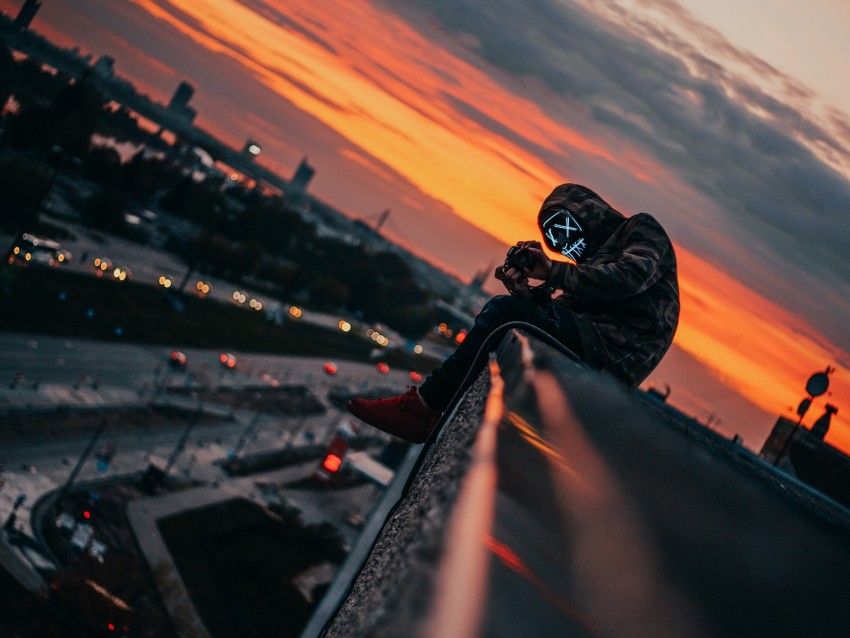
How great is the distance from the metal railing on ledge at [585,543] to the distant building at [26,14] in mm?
137851

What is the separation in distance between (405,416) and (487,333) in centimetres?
53

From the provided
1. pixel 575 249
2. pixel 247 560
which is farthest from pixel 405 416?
pixel 247 560

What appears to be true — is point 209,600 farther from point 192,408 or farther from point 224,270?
point 224,270

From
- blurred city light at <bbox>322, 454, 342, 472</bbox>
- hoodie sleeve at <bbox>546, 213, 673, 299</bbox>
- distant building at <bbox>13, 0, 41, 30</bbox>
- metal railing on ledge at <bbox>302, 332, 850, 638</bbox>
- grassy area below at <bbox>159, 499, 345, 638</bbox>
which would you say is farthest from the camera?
distant building at <bbox>13, 0, 41, 30</bbox>

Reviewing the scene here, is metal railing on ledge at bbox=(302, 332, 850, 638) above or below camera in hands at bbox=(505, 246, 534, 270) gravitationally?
below

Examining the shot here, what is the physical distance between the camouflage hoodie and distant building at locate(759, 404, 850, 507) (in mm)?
9324

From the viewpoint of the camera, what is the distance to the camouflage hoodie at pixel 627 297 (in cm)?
318

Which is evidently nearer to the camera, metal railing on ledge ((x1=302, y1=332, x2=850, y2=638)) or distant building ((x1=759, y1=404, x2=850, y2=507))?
metal railing on ledge ((x1=302, y1=332, x2=850, y2=638))

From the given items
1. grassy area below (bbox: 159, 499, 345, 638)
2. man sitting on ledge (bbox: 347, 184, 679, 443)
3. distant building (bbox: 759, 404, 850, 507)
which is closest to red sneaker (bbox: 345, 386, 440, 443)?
man sitting on ledge (bbox: 347, 184, 679, 443)

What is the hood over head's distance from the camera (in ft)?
12.7

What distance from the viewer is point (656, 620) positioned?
3.05ft

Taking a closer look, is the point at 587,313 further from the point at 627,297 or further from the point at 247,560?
the point at 247,560

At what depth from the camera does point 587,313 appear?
3596 millimetres

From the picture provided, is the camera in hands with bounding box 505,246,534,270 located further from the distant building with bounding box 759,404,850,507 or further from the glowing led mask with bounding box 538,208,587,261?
the distant building with bounding box 759,404,850,507
